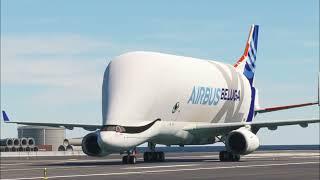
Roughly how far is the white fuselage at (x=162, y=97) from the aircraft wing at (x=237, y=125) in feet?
2.00

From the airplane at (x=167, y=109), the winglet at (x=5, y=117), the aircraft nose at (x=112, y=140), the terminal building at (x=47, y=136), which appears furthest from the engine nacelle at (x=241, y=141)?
the terminal building at (x=47, y=136)

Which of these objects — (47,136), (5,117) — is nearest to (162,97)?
(5,117)

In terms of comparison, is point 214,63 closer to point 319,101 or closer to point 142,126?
point 319,101

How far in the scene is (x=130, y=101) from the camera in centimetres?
3956

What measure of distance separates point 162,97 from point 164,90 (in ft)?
1.55

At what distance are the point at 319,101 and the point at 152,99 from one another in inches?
506

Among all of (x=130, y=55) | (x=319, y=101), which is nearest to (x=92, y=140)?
(x=130, y=55)

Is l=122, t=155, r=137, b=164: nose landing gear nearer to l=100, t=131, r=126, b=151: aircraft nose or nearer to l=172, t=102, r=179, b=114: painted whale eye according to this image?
l=100, t=131, r=126, b=151: aircraft nose

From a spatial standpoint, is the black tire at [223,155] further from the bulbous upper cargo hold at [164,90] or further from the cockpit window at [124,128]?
the cockpit window at [124,128]

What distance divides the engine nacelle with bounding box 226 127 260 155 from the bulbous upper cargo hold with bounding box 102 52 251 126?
3896 mm

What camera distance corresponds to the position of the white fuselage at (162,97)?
3916 centimetres

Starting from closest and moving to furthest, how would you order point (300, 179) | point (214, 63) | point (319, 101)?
point (300, 179) < point (319, 101) < point (214, 63)

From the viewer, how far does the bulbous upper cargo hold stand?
39.6 m

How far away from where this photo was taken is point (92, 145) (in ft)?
136
